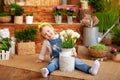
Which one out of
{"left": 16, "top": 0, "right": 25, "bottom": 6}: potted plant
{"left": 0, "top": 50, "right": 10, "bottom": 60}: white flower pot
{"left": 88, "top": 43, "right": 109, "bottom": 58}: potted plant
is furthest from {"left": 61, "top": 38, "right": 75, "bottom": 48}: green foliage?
{"left": 16, "top": 0, "right": 25, "bottom": 6}: potted plant

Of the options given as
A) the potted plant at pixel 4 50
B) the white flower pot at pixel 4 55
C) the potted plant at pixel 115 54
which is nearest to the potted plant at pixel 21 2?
the potted plant at pixel 4 50

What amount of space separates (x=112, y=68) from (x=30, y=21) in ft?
5.92

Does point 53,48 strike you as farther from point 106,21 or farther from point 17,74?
point 106,21

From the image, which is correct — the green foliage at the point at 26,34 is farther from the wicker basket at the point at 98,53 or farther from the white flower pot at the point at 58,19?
the wicker basket at the point at 98,53

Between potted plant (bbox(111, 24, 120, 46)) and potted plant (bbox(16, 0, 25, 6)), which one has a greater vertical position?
potted plant (bbox(16, 0, 25, 6))

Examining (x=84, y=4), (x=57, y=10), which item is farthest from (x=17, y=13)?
(x=84, y=4)

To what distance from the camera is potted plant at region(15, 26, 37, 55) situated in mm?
4164

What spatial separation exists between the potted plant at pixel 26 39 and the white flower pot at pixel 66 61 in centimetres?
120

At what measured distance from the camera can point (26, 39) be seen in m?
4.23

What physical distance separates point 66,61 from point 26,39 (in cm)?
136

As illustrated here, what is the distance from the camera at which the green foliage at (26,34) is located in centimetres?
416

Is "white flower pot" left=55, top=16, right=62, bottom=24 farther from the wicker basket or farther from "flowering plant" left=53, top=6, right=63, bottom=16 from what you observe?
the wicker basket

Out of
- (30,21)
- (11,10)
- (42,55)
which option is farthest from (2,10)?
(42,55)

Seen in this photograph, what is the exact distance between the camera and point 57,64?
3.16 meters
